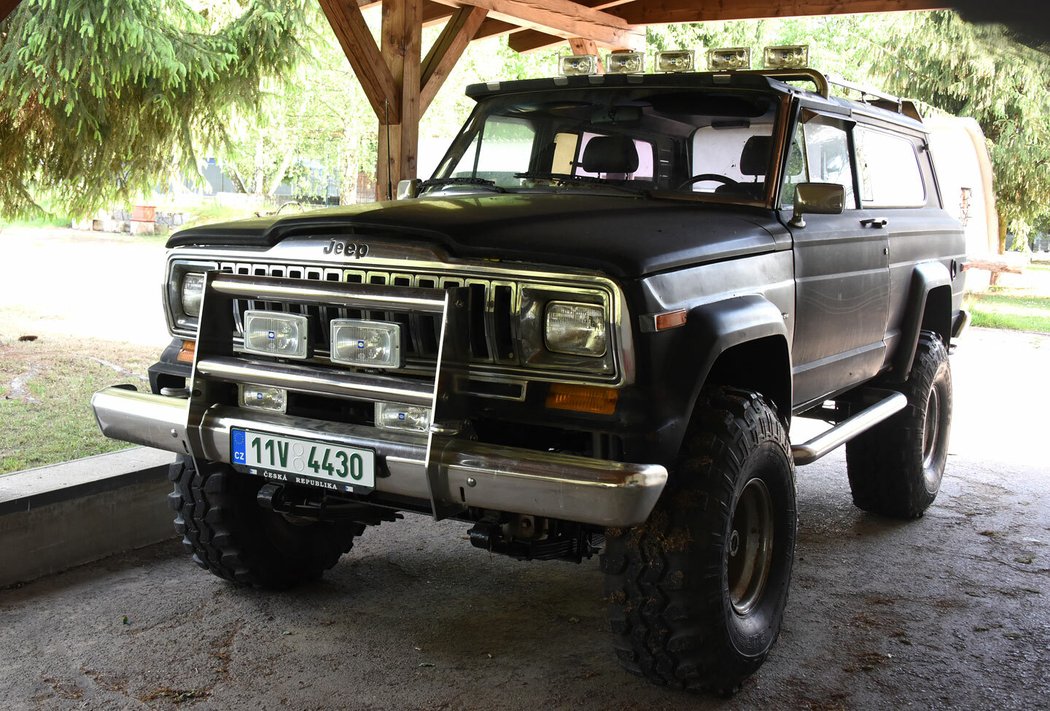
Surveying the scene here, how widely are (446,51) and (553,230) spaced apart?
438cm

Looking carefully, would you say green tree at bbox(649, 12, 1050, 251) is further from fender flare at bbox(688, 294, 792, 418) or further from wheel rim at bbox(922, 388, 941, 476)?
fender flare at bbox(688, 294, 792, 418)

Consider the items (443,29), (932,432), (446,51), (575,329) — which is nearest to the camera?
(575,329)

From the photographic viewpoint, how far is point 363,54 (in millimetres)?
6605

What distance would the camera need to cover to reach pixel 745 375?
12.7 ft

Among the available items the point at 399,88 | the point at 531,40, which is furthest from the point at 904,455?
the point at 531,40

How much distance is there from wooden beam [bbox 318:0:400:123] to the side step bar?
12.0 ft

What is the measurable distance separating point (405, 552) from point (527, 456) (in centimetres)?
227

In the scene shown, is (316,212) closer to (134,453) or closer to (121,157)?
(134,453)

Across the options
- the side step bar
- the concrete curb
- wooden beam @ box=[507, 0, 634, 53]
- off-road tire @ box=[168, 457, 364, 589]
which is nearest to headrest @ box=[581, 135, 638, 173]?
the side step bar

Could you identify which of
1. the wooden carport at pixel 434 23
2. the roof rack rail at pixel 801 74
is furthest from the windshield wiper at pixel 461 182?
the wooden carport at pixel 434 23

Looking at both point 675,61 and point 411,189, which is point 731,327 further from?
point 411,189

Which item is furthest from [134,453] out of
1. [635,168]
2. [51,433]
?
[635,168]

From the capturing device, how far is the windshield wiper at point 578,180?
13.6ft

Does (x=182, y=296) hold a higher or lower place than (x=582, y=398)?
higher
